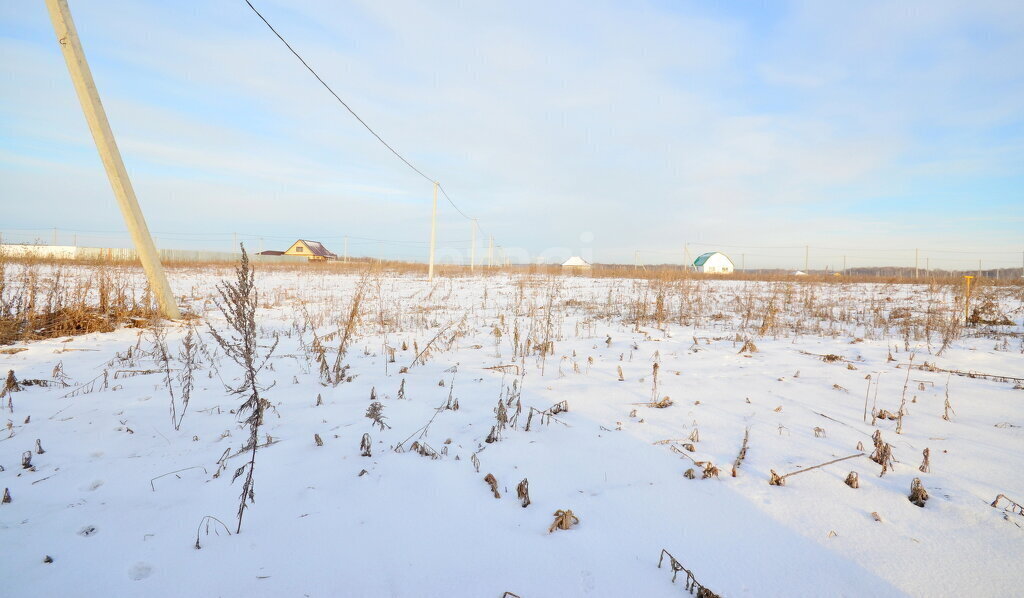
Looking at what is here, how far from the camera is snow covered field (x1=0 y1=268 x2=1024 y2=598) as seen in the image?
4.44 ft

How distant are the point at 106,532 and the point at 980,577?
9.92ft

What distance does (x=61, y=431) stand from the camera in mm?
2346

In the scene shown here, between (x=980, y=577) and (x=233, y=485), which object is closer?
(x=980, y=577)

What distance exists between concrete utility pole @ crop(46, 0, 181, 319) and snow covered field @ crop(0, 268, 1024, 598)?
2.12m

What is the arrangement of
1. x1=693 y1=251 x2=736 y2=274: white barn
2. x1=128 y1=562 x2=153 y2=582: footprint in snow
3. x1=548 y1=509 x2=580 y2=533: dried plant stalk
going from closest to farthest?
1. x1=128 y1=562 x2=153 y2=582: footprint in snow
2. x1=548 y1=509 x2=580 y2=533: dried plant stalk
3. x1=693 y1=251 x2=736 y2=274: white barn

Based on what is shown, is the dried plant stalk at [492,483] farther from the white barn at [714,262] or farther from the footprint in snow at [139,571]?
the white barn at [714,262]

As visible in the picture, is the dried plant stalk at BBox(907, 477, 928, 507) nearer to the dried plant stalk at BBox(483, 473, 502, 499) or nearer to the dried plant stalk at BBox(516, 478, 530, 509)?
the dried plant stalk at BBox(516, 478, 530, 509)

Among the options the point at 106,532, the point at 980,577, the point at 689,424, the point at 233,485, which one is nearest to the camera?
the point at 980,577

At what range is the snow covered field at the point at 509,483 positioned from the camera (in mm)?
1354

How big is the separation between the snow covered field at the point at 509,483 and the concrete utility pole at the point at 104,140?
2.12 meters

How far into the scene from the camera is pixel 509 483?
74.5 inches

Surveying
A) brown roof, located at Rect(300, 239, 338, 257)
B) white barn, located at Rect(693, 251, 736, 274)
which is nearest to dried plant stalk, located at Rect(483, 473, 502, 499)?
white barn, located at Rect(693, 251, 736, 274)

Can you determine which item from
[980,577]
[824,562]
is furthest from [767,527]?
[980,577]

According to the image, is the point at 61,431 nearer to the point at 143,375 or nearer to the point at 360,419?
the point at 143,375
